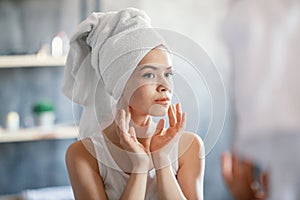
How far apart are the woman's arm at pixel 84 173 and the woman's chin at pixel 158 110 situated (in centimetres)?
14

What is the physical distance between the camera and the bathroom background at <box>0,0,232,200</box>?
2625 millimetres

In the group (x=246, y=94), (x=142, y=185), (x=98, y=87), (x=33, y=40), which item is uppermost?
(x=246, y=94)

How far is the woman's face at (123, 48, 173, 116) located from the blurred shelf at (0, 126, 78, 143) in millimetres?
1546

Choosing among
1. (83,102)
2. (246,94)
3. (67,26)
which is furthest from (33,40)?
(246,94)

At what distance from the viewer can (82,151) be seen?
1.09 metres

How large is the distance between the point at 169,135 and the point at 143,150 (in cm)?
5

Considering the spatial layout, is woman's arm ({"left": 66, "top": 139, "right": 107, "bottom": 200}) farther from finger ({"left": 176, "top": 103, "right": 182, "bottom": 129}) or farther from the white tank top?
finger ({"left": 176, "top": 103, "right": 182, "bottom": 129})

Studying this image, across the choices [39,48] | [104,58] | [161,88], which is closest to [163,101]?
[161,88]

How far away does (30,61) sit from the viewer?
247 centimetres

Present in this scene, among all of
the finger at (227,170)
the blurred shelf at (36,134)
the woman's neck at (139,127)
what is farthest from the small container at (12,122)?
the finger at (227,170)

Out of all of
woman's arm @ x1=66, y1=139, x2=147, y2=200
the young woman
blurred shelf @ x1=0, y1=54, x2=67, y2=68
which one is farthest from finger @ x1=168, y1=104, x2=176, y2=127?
blurred shelf @ x1=0, y1=54, x2=67, y2=68

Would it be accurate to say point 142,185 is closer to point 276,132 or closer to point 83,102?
point 83,102

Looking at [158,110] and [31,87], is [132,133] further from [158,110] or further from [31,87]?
[31,87]

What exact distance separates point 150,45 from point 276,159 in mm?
A: 340
